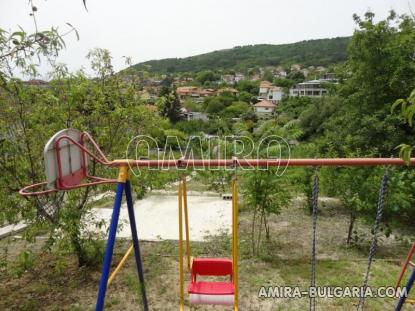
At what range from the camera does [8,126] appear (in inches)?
148

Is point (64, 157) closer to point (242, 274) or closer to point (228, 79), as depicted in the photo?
point (242, 274)

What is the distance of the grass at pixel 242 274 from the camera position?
12.6ft

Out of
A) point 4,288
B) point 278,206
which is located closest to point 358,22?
point 278,206

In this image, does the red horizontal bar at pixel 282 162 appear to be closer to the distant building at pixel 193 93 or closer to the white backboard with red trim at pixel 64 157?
the white backboard with red trim at pixel 64 157

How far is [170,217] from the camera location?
6598mm

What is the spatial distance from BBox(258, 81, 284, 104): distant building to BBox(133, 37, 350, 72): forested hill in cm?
1130

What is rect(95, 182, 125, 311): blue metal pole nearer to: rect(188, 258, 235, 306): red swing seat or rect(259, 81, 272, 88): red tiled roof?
rect(188, 258, 235, 306): red swing seat

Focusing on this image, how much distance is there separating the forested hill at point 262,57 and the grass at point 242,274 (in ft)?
252

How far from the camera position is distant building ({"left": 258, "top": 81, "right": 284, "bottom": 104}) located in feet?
245

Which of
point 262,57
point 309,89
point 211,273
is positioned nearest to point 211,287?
point 211,273

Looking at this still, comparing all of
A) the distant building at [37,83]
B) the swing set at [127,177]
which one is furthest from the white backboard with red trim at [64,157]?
the distant building at [37,83]

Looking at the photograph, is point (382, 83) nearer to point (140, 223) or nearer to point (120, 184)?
point (140, 223)

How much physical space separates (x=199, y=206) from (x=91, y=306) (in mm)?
3681

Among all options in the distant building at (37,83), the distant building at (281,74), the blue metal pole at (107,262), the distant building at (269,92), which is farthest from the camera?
the distant building at (281,74)
